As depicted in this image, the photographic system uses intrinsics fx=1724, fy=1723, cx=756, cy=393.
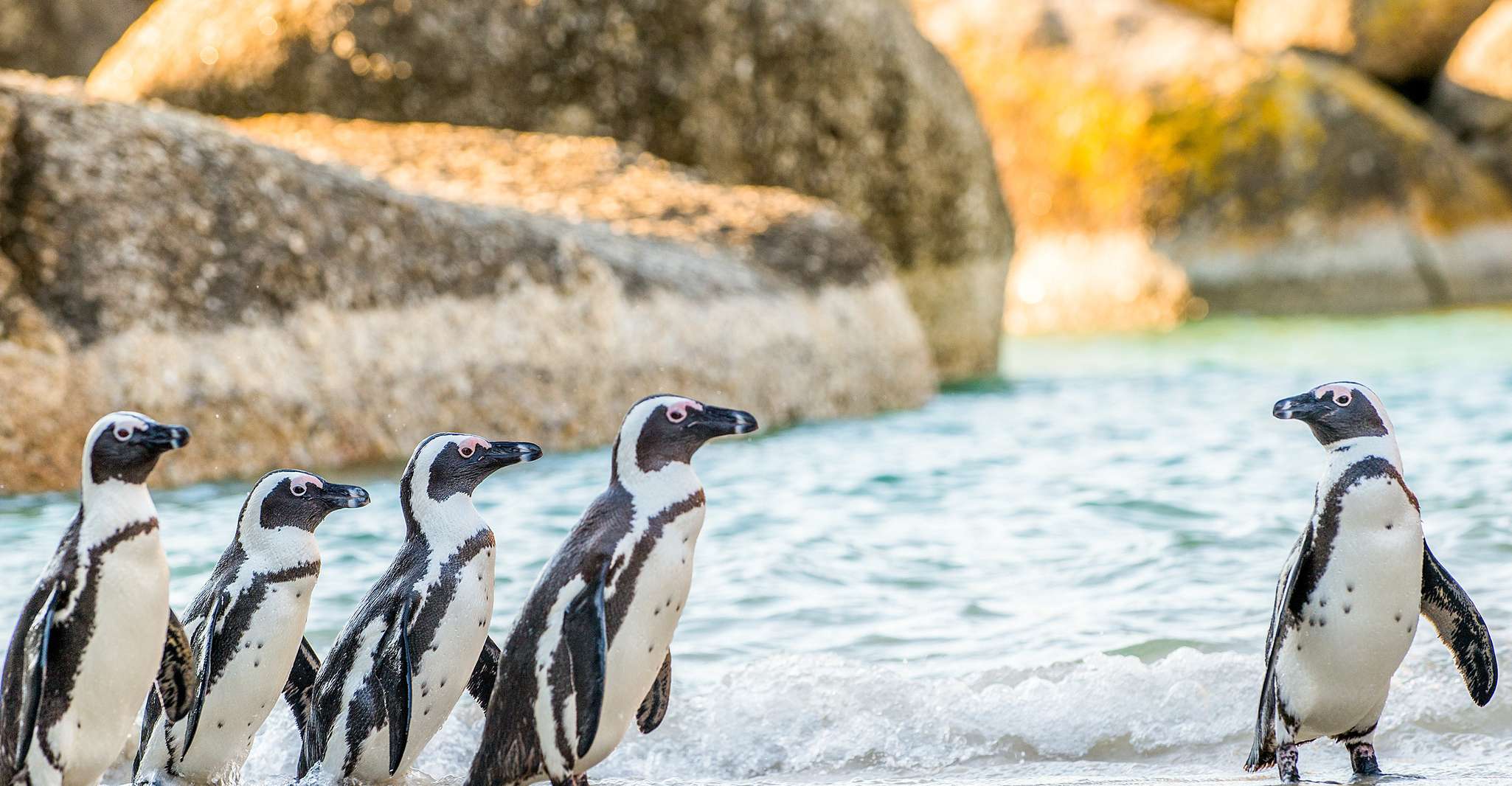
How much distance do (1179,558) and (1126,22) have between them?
48.8 ft

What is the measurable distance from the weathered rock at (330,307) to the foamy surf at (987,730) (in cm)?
342

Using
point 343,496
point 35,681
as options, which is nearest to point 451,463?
point 343,496

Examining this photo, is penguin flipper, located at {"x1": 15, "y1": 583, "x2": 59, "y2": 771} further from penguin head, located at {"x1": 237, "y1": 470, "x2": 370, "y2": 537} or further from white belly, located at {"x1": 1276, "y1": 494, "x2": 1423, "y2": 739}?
white belly, located at {"x1": 1276, "y1": 494, "x2": 1423, "y2": 739}

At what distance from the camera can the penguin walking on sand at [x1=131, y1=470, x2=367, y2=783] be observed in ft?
12.0

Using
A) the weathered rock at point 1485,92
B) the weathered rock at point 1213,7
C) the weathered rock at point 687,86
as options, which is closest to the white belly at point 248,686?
the weathered rock at point 687,86

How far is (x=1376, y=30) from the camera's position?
21281 millimetres

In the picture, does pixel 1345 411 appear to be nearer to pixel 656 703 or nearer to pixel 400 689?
pixel 656 703

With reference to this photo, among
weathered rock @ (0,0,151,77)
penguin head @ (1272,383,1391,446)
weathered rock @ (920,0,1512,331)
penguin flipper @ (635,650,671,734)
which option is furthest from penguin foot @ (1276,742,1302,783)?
weathered rock @ (0,0,151,77)

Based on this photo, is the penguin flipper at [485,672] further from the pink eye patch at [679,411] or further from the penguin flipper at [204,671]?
the pink eye patch at [679,411]

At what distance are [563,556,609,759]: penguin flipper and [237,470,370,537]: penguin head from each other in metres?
0.65

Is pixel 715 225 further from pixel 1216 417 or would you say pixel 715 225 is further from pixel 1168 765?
pixel 1168 765

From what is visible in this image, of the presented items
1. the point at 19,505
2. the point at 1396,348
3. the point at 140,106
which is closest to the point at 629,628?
the point at 19,505

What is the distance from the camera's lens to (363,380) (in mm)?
7910

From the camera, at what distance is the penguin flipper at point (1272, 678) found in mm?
3635
